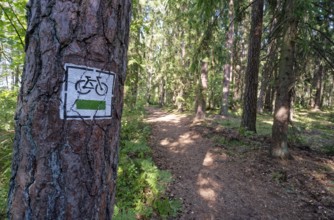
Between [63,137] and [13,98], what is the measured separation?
5.59m

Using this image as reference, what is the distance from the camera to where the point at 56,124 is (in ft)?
3.35

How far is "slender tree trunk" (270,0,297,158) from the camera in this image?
635 cm

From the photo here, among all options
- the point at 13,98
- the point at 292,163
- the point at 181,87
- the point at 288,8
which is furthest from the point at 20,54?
the point at 181,87

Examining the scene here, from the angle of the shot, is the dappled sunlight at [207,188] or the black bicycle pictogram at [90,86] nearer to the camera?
the black bicycle pictogram at [90,86]

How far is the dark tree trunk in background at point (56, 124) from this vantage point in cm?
102

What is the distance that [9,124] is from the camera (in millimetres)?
5273

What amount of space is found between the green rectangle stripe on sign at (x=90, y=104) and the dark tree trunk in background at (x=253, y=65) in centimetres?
860

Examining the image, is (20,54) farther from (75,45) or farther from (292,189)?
(292,189)

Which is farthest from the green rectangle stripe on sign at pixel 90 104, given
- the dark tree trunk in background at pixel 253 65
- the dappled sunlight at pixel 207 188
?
the dark tree trunk in background at pixel 253 65

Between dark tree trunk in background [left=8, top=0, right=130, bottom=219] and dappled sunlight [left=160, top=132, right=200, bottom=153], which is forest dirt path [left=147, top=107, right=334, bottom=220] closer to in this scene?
dappled sunlight [left=160, top=132, right=200, bottom=153]

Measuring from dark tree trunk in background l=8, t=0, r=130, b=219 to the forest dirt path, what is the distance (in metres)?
3.49

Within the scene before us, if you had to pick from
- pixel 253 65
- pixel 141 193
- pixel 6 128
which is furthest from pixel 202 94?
pixel 6 128

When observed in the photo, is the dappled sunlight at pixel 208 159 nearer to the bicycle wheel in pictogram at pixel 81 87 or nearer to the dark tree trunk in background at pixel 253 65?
the dark tree trunk in background at pixel 253 65

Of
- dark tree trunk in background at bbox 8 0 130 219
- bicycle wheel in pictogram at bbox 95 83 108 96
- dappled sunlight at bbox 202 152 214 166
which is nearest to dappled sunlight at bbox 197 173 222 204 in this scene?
dappled sunlight at bbox 202 152 214 166
